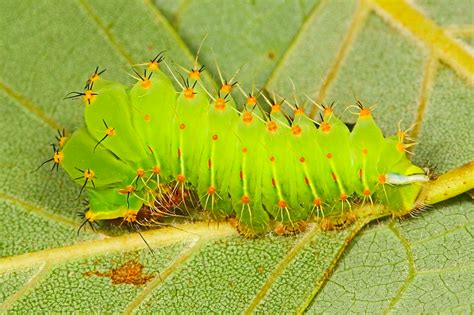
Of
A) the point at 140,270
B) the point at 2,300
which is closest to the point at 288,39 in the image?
the point at 140,270

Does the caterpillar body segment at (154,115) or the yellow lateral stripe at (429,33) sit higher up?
the caterpillar body segment at (154,115)

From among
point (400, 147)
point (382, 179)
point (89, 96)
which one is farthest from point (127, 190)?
point (400, 147)

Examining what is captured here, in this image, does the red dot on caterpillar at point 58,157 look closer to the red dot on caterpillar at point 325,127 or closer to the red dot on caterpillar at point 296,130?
the red dot on caterpillar at point 296,130

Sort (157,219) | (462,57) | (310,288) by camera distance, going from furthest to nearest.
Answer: (462,57)
(157,219)
(310,288)

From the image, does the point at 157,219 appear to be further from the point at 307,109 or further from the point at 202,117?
the point at 307,109

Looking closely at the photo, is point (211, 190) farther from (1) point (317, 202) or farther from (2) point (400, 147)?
(2) point (400, 147)

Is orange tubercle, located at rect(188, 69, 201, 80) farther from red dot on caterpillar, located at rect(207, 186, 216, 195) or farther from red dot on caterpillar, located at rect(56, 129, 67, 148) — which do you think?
red dot on caterpillar, located at rect(56, 129, 67, 148)

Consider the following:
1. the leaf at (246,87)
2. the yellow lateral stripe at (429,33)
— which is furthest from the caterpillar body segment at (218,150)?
the yellow lateral stripe at (429,33)
